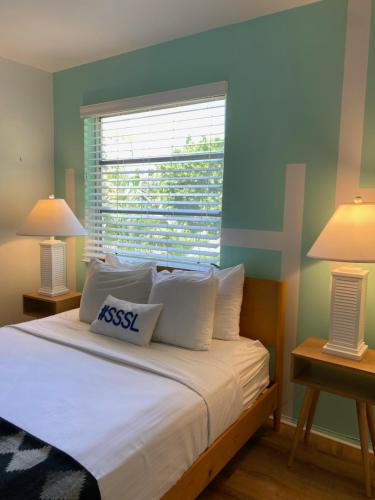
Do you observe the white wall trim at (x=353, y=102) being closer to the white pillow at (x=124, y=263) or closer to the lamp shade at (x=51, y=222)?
the white pillow at (x=124, y=263)

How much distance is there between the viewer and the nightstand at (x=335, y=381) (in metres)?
1.81

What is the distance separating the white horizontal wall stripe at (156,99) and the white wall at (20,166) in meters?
0.48

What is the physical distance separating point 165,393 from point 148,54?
2382 mm

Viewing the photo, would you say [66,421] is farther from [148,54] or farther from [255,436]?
[148,54]

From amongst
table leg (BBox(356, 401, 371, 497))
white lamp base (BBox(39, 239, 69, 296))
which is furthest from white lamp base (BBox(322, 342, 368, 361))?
white lamp base (BBox(39, 239, 69, 296))

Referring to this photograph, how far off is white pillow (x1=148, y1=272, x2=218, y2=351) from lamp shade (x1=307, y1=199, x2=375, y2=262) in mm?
627

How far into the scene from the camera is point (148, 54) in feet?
9.15

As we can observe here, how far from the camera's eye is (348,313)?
1.90 meters

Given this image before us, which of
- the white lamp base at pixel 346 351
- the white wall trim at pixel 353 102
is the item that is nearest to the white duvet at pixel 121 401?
the white lamp base at pixel 346 351

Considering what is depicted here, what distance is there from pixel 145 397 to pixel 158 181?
5.69 ft

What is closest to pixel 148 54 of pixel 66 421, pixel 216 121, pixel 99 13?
pixel 99 13

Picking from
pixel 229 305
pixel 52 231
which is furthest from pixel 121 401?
pixel 52 231

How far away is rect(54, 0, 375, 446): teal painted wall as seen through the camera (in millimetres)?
2150

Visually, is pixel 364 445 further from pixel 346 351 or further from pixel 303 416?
pixel 346 351
